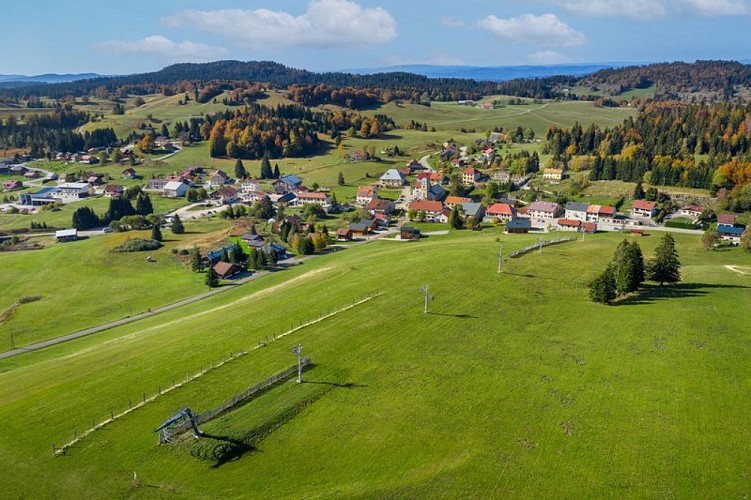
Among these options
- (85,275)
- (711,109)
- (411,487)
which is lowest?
(85,275)

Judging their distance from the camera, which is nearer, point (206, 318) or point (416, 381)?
point (416, 381)

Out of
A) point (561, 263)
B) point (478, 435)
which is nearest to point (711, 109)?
point (561, 263)

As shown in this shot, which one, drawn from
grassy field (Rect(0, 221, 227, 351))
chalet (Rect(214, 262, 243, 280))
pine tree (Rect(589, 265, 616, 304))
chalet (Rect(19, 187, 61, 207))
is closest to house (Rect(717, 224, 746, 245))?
pine tree (Rect(589, 265, 616, 304))

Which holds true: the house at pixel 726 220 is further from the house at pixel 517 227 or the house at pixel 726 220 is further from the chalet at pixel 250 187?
the chalet at pixel 250 187

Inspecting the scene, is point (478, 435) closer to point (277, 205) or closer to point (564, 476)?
point (564, 476)

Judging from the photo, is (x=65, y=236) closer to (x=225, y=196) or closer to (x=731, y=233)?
(x=225, y=196)

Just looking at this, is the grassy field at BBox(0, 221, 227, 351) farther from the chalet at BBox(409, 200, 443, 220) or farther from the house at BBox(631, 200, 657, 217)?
the house at BBox(631, 200, 657, 217)
